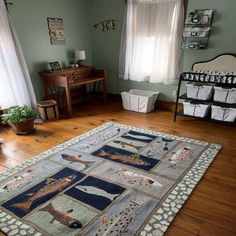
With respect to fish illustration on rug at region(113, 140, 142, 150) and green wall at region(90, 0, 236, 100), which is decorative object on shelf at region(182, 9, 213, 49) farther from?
fish illustration on rug at region(113, 140, 142, 150)

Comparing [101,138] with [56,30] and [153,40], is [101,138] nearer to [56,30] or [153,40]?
[153,40]

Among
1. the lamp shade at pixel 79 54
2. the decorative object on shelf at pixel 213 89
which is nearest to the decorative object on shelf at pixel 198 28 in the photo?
the decorative object on shelf at pixel 213 89

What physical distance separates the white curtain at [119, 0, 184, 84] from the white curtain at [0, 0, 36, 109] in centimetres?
182

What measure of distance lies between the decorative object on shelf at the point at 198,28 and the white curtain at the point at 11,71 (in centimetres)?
258

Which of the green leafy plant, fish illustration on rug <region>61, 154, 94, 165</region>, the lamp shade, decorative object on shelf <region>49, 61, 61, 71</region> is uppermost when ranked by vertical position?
the lamp shade

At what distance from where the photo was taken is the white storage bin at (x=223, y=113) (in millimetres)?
3098

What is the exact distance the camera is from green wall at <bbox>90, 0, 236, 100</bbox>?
10.5 feet

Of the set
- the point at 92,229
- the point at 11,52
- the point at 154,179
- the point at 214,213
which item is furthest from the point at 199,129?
the point at 11,52

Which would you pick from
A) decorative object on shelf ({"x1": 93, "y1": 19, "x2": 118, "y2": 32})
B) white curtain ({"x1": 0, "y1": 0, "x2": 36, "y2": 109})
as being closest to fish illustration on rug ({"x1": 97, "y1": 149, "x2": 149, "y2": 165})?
white curtain ({"x1": 0, "y1": 0, "x2": 36, "y2": 109})

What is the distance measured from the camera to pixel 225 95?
10.2 feet

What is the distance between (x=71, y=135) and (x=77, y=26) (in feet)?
7.78

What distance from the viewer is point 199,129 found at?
10.6 feet

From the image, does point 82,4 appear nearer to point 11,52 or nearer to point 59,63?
point 59,63

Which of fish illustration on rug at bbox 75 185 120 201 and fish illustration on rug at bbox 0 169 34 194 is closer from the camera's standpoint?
fish illustration on rug at bbox 75 185 120 201
